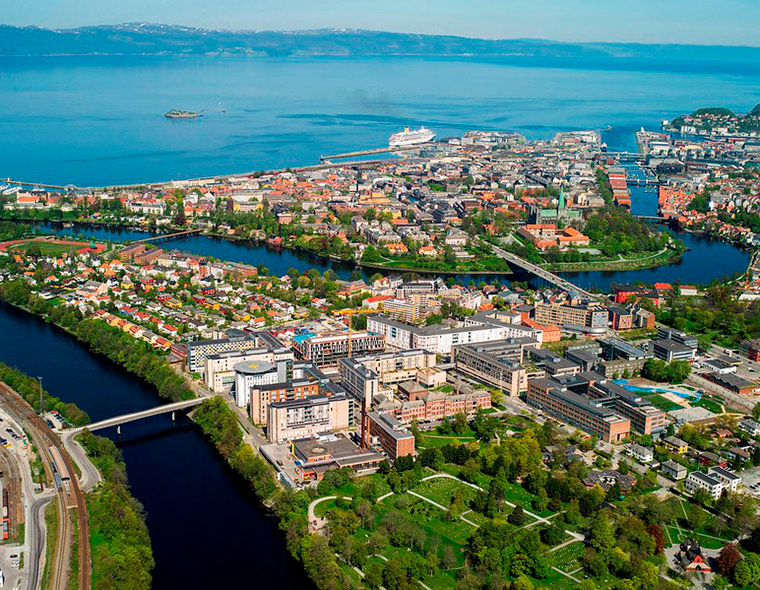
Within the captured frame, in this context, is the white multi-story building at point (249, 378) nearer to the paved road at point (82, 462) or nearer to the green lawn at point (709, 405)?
the paved road at point (82, 462)

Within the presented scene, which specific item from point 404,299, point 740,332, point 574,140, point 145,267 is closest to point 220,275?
point 145,267

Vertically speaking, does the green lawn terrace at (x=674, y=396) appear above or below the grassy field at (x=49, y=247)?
below

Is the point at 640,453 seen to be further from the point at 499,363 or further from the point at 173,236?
the point at 173,236

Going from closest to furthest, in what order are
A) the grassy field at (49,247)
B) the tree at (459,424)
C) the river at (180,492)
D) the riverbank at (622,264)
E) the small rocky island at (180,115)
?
the river at (180,492)
the tree at (459,424)
the grassy field at (49,247)
the riverbank at (622,264)
the small rocky island at (180,115)

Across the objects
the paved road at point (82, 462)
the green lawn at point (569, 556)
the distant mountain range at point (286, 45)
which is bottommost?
the green lawn at point (569, 556)

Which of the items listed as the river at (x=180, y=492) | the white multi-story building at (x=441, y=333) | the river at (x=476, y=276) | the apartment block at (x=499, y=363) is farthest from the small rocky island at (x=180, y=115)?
the apartment block at (x=499, y=363)

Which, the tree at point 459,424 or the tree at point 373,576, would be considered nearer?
the tree at point 373,576
